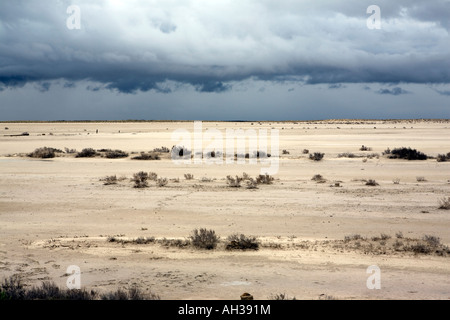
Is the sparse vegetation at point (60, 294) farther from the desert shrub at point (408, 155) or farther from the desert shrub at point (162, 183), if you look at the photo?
the desert shrub at point (408, 155)

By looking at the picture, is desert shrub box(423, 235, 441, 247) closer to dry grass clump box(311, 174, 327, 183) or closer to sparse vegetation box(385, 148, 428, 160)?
dry grass clump box(311, 174, 327, 183)

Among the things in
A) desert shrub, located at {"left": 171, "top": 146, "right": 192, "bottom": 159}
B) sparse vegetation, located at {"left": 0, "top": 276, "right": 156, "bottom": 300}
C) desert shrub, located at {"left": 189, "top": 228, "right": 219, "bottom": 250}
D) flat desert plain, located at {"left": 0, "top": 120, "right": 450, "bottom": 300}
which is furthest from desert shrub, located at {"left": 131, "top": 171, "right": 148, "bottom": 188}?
sparse vegetation, located at {"left": 0, "top": 276, "right": 156, "bottom": 300}

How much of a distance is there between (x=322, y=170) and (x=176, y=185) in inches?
350

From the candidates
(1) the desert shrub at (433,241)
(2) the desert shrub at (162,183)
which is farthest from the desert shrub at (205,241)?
(2) the desert shrub at (162,183)

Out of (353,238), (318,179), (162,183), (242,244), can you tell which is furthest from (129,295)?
(318,179)

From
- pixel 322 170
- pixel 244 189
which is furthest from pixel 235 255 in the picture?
pixel 322 170

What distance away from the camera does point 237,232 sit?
11875 millimetres

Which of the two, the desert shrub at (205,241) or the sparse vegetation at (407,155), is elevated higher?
the sparse vegetation at (407,155)

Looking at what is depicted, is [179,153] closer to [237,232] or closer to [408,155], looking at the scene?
[408,155]


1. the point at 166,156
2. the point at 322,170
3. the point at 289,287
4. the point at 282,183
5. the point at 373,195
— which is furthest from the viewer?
the point at 166,156

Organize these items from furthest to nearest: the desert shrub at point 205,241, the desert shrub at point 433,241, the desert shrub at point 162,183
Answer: the desert shrub at point 162,183, the desert shrub at point 205,241, the desert shrub at point 433,241

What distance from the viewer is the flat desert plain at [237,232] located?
8.04m

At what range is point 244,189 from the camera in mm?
18531

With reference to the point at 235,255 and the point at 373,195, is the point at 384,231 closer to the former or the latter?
the point at 235,255
